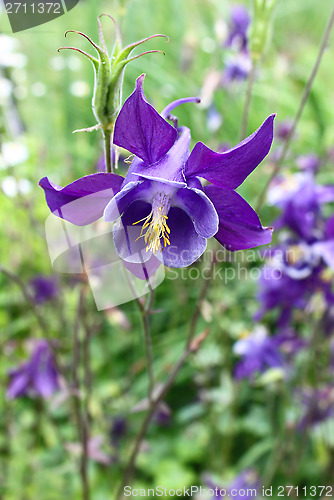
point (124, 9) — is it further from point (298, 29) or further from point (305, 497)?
point (298, 29)

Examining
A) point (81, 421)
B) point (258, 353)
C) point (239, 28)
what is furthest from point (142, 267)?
point (239, 28)

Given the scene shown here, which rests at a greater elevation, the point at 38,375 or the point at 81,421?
the point at 81,421

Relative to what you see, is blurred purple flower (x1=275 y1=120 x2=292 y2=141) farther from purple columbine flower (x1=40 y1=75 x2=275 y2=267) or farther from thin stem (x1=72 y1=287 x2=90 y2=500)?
purple columbine flower (x1=40 y1=75 x2=275 y2=267)

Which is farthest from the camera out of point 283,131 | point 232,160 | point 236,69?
point 283,131

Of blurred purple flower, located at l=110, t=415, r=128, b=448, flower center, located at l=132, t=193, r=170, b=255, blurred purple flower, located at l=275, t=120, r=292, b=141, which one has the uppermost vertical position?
flower center, located at l=132, t=193, r=170, b=255

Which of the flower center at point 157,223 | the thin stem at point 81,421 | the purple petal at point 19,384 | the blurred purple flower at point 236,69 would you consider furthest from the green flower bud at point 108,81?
the blurred purple flower at point 236,69

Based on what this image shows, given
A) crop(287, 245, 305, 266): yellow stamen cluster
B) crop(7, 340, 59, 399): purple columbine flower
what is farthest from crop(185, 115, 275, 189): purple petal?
crop(7, 340, 59, 399): purple columbine flower

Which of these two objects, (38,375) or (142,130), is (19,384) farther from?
(142,130)
